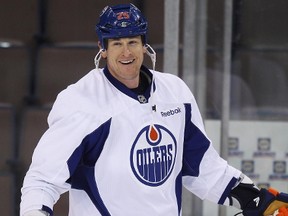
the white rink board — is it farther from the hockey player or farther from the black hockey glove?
the hockey player

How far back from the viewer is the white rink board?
470 cm

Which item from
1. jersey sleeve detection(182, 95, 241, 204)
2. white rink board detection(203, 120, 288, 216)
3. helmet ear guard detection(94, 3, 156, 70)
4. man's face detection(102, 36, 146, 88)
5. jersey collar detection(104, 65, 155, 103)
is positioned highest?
helmet ear guard detection(94, 3, 156, 70)

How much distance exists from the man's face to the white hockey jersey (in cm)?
5

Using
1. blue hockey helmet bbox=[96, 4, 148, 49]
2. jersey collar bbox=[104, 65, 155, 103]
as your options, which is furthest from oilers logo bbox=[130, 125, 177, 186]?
blue hockey helmet bbox=[96, 4, 148, 49]

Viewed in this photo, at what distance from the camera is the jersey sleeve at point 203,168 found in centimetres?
340

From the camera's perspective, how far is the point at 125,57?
3.14 meters

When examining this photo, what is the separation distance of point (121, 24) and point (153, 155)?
0.47 m

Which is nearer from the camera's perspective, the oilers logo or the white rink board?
the oilers logo

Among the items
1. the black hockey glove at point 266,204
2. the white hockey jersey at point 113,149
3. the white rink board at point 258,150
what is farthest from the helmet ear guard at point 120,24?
the white rink board at point 258,150

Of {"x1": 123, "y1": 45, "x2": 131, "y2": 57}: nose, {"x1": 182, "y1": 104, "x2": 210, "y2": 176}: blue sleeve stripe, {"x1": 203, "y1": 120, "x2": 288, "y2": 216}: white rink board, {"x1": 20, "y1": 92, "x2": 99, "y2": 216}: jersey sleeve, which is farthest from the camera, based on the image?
{"x1": 203, "y1": 120, "x2": 288, "y2": 216}: white rink board

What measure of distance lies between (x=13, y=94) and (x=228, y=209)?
1.26 m

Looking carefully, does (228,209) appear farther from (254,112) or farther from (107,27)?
(107,27)

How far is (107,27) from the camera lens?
10.4ft

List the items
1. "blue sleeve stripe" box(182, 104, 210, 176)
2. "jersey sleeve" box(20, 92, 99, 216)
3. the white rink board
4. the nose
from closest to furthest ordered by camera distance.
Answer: "jersey sleeve" box(20, 92, 99, 216), the nose, "blue sleeve stripe" box(182, 104, 210, 176), the white rink board
